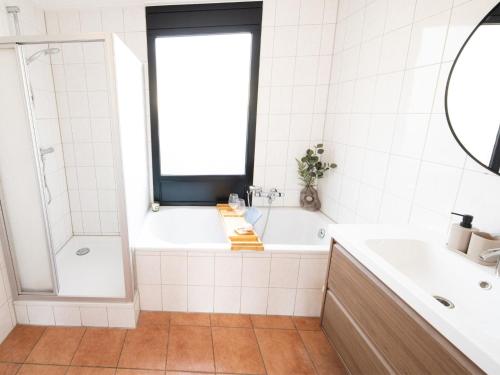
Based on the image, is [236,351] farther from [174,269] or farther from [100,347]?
[100,347]

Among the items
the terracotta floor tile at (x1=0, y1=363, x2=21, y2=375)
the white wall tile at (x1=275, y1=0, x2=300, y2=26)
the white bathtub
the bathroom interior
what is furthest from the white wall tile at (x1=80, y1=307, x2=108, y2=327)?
the white wall tile at (x1=275, y1=0, x2=300, y2=26)

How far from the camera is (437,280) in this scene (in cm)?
97

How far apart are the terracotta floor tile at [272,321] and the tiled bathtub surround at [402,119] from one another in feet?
2.79

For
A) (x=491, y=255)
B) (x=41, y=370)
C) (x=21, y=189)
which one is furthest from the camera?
(x=21, y=189)

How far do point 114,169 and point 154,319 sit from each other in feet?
3.40

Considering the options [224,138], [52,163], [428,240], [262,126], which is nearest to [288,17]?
[262,126]

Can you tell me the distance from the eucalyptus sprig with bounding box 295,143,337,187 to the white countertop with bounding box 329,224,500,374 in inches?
39.7

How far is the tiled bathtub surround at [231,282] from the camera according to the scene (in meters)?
1.62

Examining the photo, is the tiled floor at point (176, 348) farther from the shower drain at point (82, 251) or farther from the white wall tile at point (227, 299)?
the shower drain at point (82, 251)

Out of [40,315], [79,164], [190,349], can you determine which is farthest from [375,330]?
[79,164]

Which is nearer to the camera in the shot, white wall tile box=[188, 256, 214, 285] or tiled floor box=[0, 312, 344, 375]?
tiled floor box=[0, 312, 344, 375]

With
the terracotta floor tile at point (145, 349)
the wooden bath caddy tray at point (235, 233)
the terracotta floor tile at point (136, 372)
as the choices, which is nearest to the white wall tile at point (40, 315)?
the terracotta floor tile at point (145, 349)

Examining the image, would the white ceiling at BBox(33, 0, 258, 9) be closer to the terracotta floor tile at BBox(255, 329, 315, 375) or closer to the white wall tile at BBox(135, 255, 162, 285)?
the white wall tile at BBox(135, 255, 162, 285)

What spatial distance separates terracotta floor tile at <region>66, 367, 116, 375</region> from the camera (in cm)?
129
